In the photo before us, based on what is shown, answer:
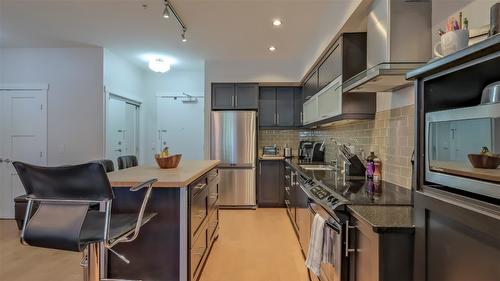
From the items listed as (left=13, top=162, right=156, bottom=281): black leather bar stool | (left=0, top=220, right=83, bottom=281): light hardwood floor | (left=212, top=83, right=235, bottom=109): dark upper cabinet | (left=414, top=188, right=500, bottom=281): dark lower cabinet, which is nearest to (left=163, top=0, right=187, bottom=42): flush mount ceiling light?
(left=212, top=83, right=235, bottom=109): dark upper cabinet

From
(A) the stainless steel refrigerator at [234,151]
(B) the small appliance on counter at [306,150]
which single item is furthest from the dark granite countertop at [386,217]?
(A) the stainless steel refrigerator at [234,151]

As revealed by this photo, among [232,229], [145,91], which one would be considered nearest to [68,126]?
[145,91]

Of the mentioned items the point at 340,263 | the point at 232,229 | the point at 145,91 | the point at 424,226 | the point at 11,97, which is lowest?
the point at 232,229

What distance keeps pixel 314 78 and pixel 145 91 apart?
152 inches

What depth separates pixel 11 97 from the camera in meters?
4.58

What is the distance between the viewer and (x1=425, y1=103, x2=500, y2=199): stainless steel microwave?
90 centimetres

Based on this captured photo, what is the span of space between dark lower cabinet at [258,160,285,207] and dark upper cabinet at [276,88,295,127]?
0.90m

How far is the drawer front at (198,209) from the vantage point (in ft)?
7.49

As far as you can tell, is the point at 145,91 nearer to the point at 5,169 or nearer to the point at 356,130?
the point at 5,169

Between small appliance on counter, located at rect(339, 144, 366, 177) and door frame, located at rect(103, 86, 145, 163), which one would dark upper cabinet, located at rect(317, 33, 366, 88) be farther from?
door frame, located at rect(103, 86, 145, 163)

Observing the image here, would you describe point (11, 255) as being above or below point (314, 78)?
below

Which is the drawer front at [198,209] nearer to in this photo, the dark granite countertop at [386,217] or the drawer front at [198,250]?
the drawer front at [198,250]

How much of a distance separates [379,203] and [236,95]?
13.0ft

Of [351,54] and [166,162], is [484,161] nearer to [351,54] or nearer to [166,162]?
[351,54]
